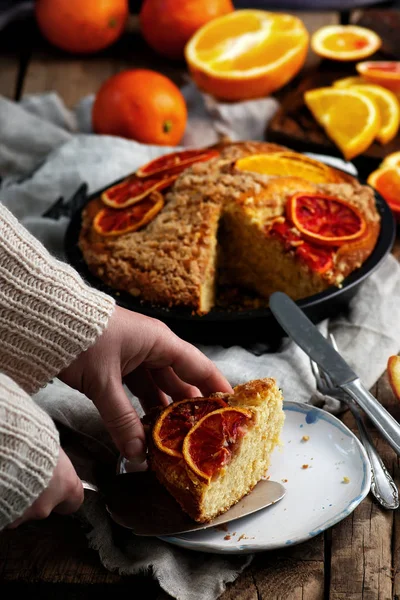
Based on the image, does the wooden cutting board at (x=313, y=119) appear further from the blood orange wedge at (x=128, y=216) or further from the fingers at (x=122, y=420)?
the fingers at (x=122, y=420)

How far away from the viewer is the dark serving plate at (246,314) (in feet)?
8.08

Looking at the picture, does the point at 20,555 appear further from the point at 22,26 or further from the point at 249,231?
the point at 22,26

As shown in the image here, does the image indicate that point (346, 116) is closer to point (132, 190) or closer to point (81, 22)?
point (132, 190)

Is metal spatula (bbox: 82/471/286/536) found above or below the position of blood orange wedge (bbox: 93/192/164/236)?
above

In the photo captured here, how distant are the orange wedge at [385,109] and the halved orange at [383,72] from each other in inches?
1.4

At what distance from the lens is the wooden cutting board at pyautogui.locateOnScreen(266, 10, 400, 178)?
11.7ft

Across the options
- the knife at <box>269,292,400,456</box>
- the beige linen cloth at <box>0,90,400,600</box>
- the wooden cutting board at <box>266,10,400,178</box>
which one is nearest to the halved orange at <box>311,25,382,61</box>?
the wooden cutting board at <box>266,10,400,178</box>

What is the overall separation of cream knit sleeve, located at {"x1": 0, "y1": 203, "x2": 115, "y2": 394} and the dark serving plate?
59 cm

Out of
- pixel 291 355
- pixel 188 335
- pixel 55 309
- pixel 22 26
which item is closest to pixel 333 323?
pixel 291 355

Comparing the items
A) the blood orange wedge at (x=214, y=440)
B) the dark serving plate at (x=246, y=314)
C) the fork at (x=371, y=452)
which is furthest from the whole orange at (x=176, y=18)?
the blood orange wedge at (x=214, y=440)

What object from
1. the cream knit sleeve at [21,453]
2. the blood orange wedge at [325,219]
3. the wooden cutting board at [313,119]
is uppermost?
the cream knit sleeve at [21,453]

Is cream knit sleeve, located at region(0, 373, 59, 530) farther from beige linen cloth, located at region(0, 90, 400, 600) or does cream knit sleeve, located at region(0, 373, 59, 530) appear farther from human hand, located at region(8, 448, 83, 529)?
beige linen cloth, located at region(0, 90, 400, 600)

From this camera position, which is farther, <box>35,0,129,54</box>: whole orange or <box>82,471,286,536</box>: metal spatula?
<box>35,0,129,54</box>: whole orange

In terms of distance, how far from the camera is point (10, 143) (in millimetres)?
3787
